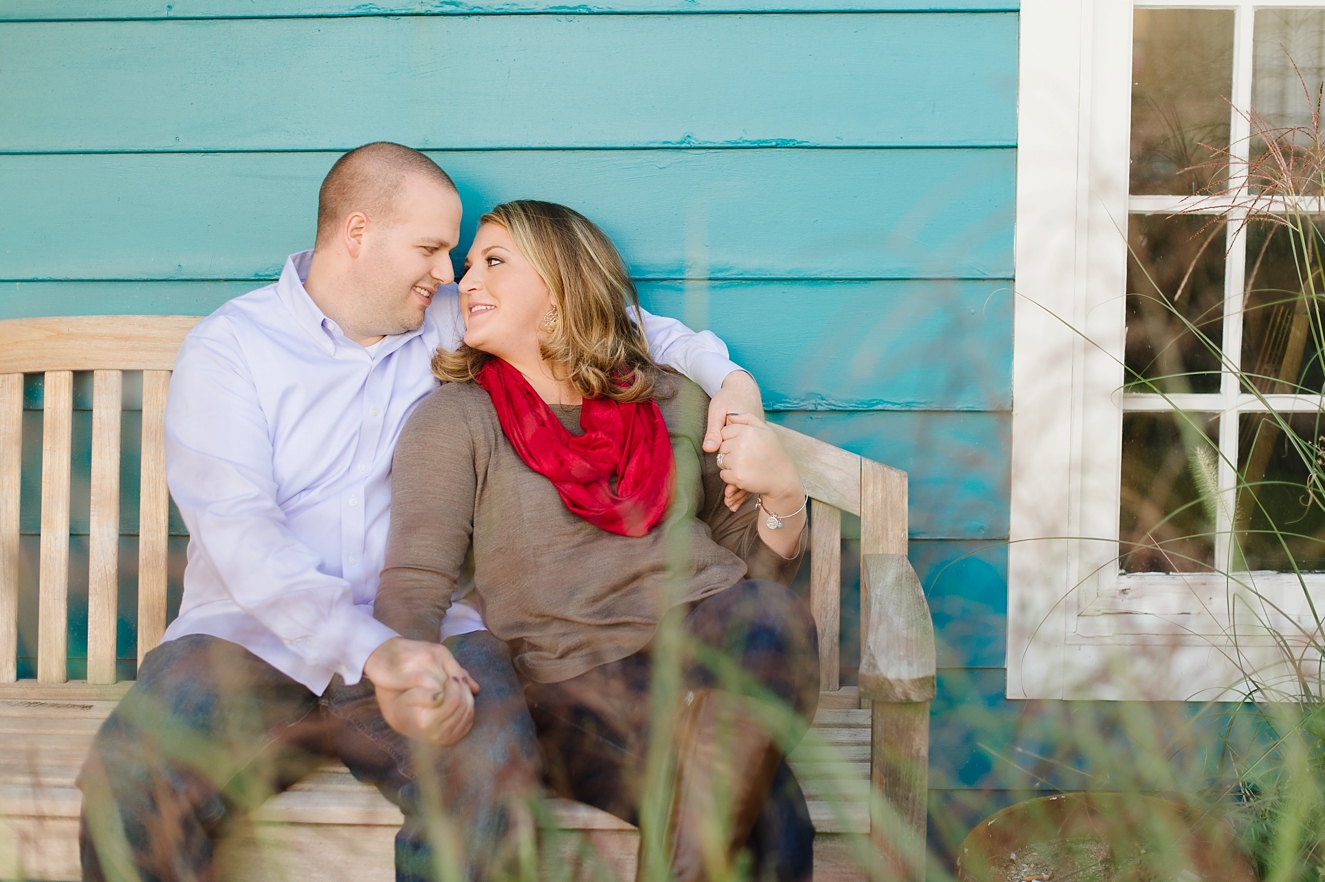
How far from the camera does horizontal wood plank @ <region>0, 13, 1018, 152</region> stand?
203 cm

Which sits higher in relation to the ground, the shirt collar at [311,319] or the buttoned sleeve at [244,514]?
the shirt collar at [311,319]

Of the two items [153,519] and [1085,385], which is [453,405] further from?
[1085,385]

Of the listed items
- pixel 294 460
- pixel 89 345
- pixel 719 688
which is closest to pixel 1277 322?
pixel 719 688

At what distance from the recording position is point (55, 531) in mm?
1994

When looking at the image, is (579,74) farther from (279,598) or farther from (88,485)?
(88,485)

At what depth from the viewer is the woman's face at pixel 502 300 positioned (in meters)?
1.83

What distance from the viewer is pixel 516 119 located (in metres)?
2.08

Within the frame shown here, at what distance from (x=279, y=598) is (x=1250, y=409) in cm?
197

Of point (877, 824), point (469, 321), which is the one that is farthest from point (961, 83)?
point (877, 824)

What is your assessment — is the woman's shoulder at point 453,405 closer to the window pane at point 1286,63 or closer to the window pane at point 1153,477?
the window pane at point 1153,477

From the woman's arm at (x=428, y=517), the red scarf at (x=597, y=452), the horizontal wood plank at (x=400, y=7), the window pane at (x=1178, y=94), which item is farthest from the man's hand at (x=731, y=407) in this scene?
Answer: the window pane at (x=1178, y=94)

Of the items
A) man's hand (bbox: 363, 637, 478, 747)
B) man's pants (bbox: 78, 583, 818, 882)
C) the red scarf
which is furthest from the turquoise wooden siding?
man's hand (bbox: 363, 637, 478, 747)

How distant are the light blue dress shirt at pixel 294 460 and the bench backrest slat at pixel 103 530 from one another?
28 cm

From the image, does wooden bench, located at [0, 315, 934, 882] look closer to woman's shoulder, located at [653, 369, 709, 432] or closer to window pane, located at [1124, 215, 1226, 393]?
→ woman's shoulder, located at [653, 369, 709, 432]
